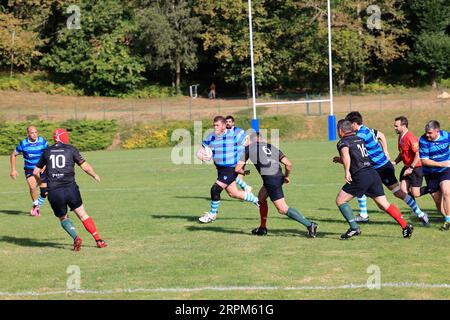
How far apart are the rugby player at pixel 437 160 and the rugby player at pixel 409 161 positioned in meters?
0.23

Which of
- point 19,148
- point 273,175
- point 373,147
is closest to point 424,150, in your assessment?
point 373,147

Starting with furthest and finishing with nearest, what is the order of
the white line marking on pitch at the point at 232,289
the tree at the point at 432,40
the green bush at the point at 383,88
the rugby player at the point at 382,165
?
the green bush at the point at 383,88 → the tree at the point at 432,40 → the rugby player at the point at 382,165 → the white line marking on pitch at the point at 232,289

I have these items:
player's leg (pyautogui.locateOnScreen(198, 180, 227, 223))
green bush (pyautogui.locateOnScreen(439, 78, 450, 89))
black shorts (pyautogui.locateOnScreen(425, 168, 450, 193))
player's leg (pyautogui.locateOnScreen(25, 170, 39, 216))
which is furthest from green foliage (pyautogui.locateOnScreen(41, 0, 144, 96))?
black shorts (pyautogui.locateOnScreen(425, 168, 450, 193))

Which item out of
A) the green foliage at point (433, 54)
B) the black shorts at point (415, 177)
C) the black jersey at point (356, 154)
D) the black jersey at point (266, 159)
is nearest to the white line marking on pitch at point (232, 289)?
the black jersey at point (356, 154)

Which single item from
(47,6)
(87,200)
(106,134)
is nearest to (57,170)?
(87,200)

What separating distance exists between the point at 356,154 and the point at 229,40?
4749 cm

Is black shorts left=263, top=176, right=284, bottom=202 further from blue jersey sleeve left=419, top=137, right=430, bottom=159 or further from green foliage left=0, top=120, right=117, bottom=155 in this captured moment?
green foliage left=0, top=120, right=117, bottom=155

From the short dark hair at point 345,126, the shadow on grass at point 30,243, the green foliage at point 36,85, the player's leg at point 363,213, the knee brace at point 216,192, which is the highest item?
the green foliage at point 36,85

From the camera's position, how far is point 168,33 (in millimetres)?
57969

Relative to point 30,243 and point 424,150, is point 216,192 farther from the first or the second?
point 424,150

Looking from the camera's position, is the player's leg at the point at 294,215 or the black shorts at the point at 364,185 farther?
the player's leg at the point at 294,215

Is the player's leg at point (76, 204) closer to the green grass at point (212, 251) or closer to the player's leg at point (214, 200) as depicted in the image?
the green grass at point (212, 251)

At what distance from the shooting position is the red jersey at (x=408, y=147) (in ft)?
45.1

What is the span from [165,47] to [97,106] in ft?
22.7
